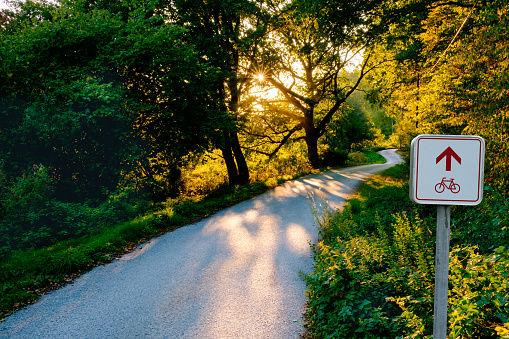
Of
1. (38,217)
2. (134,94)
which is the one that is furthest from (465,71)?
(38,217)

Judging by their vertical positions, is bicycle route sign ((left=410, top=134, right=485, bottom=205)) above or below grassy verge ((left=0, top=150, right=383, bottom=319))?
above

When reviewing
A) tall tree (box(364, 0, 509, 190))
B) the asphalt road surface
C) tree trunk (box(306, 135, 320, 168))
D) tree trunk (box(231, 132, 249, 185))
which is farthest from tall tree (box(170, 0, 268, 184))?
tree trunk (box(306, 135, 320, 168))

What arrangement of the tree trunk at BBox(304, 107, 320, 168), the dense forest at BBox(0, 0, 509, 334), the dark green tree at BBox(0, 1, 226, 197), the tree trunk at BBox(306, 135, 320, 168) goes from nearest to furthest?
1. the dense forest at BBox(0, 0, 509, 334)
2. the dark green tree at BBox(0, 1, 226, 197)
3. the tree trunk at BBox(304, 107, 320, 168)
4. the tree trunk at BBox(306, 135, 320, 168)

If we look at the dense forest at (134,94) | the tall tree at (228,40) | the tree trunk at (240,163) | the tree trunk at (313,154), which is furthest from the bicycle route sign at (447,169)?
the tree trunk at (313,154)

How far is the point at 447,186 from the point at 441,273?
20.6 inches

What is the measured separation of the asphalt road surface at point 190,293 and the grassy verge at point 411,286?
0.62 meters

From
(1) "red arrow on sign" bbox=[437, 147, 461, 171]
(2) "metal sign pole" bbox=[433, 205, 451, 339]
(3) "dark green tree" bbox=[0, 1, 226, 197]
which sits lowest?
(2) "metal sign pole" bbox=[433, 205, 451, 339]

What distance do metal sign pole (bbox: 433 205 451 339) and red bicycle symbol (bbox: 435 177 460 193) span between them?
0.37ft

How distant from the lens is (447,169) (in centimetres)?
180

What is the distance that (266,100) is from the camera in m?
19.0

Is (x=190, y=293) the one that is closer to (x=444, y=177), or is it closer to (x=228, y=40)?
(x=444, y=177)

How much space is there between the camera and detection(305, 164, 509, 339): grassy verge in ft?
8.50

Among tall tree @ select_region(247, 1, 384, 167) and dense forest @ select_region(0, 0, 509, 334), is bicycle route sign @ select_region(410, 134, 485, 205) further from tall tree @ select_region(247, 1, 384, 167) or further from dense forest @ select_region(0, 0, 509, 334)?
tall tree @ select_region(247, 1, 384, 167)

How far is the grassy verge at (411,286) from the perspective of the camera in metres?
2.59
